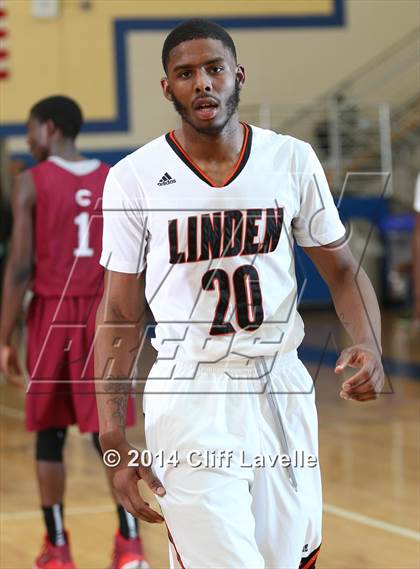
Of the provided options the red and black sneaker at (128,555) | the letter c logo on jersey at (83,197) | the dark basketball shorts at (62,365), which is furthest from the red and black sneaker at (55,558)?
the letter c logo on jersey at (83,197)

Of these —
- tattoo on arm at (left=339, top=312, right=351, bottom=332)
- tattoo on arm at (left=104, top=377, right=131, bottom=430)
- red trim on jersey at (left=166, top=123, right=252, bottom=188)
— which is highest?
red trim on jersey at (left=166, top=123, right=252, bottom=188)

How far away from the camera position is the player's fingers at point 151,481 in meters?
2.70

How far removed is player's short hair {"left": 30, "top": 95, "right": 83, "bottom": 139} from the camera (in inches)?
187

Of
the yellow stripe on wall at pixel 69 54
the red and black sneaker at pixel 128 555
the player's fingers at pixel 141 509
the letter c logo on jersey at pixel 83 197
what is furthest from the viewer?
the yellow stripe on wall at pixel 69 54

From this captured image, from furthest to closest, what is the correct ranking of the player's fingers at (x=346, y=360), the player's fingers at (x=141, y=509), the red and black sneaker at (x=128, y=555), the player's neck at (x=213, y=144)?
1. the red and black sneaker at (x=128, y=555)
2. the player's neck at (x=213, y=144)
3. the player's fingers at (x=141, y=509)
4. the player's fingers at (x=346, y=360)

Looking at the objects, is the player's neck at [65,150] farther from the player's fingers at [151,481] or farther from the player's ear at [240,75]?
the player's fingers at [151,481]

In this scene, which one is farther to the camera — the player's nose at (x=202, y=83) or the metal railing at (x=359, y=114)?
the metal railing at (x=359, y=114)


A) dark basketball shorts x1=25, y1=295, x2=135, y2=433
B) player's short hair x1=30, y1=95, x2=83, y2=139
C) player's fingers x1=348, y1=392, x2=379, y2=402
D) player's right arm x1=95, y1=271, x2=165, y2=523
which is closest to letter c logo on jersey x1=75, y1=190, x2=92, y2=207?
player's short hair x1=30, y1=95, x2=83, y2=139

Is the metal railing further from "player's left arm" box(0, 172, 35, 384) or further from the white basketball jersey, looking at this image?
the white basketball jersey

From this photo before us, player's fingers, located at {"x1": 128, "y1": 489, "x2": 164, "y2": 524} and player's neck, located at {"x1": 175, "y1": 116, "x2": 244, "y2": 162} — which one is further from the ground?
player's neck, located at {"x1": 175, "y1": 116, "x2": 244, "y2": 162}

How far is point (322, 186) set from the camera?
2816 mm

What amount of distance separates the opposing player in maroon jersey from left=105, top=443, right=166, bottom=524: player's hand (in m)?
1.88

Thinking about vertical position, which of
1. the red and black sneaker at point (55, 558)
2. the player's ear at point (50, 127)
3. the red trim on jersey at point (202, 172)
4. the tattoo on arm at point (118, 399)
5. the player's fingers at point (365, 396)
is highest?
the player's ear at point (50, 127)

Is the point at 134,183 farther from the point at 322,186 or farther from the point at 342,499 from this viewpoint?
the point at 342,499
